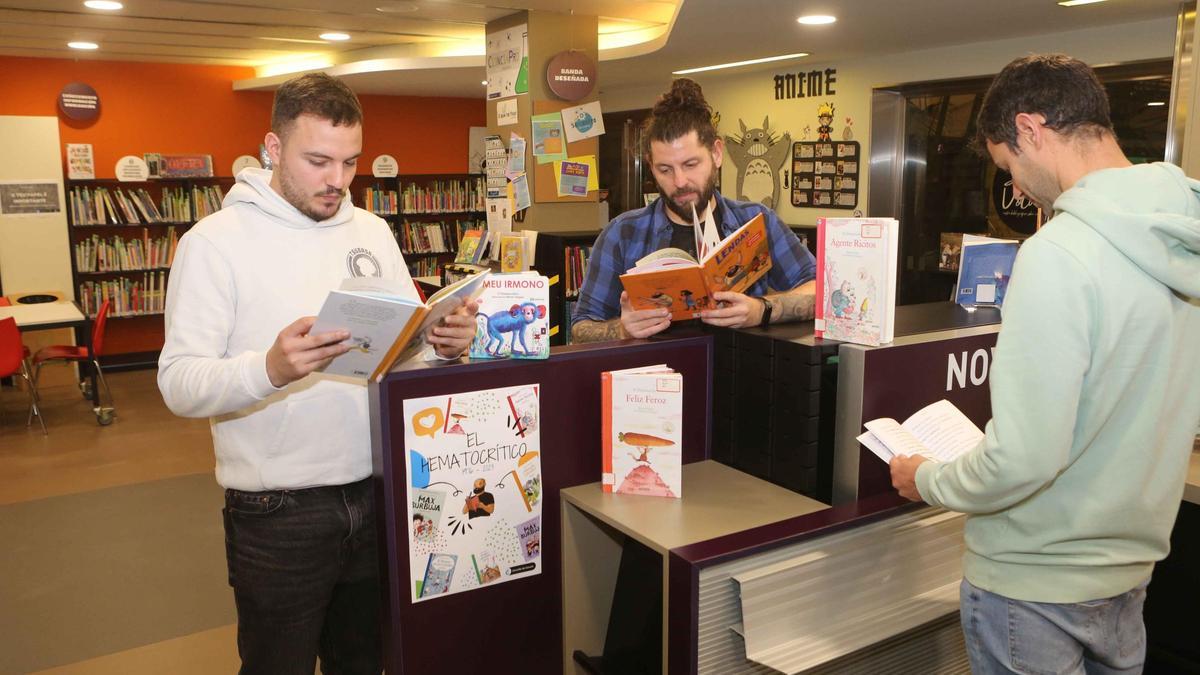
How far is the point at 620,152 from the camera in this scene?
9789 mm

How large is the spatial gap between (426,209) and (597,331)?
853 centimetres

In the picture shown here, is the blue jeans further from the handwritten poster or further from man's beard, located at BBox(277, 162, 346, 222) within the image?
the handwritten poster

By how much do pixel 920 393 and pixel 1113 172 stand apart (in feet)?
2.51

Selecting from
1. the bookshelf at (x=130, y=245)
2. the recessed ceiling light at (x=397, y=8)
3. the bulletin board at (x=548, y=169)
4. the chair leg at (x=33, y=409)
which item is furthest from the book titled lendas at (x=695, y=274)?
the bookshelf at (x=130, y=245)

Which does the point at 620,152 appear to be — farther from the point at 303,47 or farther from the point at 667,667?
the point at 667,667

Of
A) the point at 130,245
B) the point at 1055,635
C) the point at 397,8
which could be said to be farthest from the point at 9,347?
the point at 1055,635

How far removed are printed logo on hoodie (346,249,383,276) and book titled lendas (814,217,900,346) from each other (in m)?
1.07

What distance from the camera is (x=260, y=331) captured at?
6.30 feet

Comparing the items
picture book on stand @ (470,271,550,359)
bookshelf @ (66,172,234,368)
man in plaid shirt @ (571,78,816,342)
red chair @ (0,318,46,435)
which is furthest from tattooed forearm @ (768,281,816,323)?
bookshelf @ (66,172,234,368)

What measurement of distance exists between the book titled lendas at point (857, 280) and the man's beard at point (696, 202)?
45 cm

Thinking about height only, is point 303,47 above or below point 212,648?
above

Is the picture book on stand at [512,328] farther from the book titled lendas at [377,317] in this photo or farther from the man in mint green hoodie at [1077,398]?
the man in mint green hoodie at [1077,398]

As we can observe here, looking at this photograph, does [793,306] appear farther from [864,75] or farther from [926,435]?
[864,75]

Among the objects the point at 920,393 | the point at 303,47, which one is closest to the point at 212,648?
the point at 920,393
